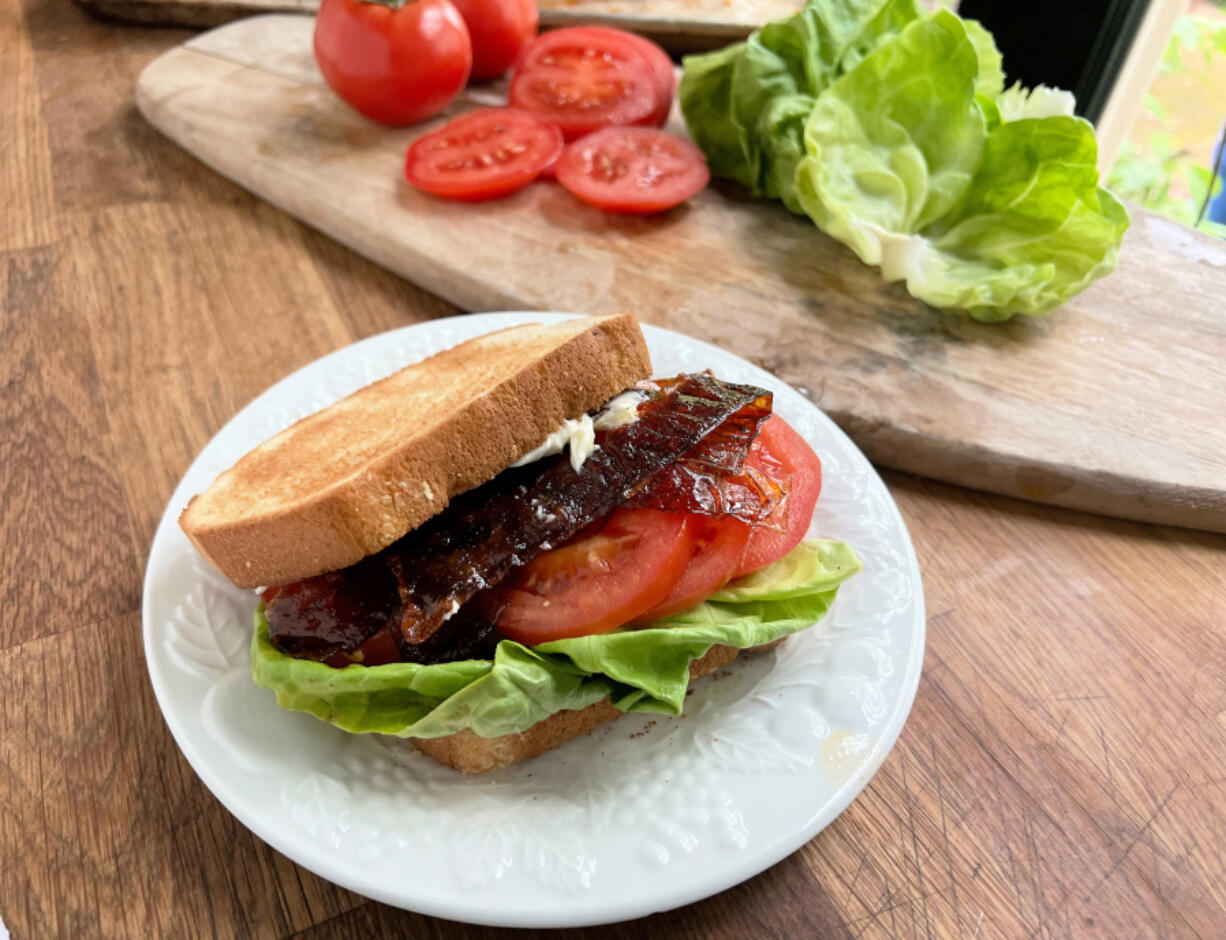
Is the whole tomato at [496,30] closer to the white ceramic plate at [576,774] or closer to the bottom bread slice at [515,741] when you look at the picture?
the white ceramic plate at [576,774]

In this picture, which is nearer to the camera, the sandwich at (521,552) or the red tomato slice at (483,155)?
the sandwich at (521,552)

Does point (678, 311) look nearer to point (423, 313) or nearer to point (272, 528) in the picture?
point (423, 313)

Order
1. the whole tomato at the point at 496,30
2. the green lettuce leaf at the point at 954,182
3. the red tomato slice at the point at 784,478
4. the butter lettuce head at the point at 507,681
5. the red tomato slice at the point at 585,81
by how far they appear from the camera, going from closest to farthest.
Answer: the butter lettuce head at the point at 507,681, the red tomato slice at the point at 784,478, the green lettuce leaf at the point at 954,182, the red tomato slice at the point at 585,81, the whole tomato at the point at 496,30

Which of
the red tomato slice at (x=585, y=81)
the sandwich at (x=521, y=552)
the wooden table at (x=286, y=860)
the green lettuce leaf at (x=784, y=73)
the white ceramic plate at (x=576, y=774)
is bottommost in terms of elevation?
the wooden table at (x=286, y=860)

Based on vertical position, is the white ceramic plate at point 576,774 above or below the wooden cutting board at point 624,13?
below

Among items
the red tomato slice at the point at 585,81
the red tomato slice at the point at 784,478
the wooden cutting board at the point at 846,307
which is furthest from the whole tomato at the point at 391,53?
the red tomato slice at the point at 784,478

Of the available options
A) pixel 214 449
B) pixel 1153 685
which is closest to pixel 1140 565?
pixel 1153 685

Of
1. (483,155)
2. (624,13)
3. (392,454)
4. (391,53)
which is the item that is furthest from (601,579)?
(624,13)
